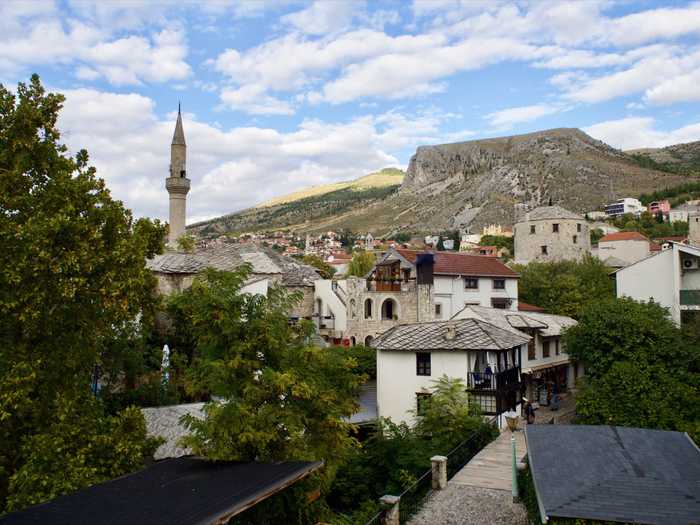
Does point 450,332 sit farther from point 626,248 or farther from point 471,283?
point 626,248

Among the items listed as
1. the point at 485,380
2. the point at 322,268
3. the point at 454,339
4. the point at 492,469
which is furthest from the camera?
the point at 322,268

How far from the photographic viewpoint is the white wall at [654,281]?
27094mm

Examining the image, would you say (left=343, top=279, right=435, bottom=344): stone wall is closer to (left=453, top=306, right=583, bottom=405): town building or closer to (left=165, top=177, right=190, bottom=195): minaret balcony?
(left=453, top=306, right=583, bottom=405): town building

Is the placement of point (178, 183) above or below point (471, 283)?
above

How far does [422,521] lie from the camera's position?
523 inches

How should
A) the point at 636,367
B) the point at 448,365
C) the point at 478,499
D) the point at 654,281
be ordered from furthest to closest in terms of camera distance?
1. the point at 654,281
2. the point at 448,365
3. the point at 636,367
4. the point at 478,499

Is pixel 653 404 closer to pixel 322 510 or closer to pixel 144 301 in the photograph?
pixel 322 510

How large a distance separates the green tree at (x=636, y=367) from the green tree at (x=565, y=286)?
50.2ft

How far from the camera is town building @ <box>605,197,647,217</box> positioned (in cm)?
10688

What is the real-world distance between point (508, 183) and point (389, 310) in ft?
386

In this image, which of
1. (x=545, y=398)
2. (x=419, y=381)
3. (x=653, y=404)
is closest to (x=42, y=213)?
(x=419, y=381)

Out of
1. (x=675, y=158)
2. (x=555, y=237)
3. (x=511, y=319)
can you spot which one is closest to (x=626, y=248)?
(x=555, y=237)

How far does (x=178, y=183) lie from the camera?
42688 millimetres

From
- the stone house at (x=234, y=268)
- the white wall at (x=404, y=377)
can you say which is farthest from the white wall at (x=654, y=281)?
the stone house at (x=234, y=268)
